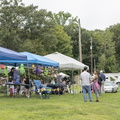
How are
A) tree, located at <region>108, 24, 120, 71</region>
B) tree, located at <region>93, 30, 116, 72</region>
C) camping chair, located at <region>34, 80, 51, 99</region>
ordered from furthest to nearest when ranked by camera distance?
tree, located at <region>108, 24, 120, 71</region> → tree, located at <region>93, 30, 116, 72</region> → camping chair, located at <region>34, 80, 51, 99</region>

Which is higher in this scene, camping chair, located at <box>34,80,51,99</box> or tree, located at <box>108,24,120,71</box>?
tree, located at <box>108,24,120,71</box>

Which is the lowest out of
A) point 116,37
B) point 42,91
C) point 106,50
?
point 42,91

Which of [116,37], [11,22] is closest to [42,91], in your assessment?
[11,22]

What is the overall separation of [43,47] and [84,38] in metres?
25.0

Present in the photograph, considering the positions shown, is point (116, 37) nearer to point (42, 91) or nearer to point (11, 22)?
point (11, 22)

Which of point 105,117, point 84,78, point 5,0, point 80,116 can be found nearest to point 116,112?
point 105,117

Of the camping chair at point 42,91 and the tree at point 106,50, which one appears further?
the tree at point 106,50

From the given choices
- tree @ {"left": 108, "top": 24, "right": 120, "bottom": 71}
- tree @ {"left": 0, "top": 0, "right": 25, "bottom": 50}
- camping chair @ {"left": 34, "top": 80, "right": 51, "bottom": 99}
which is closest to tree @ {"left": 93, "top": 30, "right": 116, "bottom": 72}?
tree @ {"left": 108, "top": 24, "right": 120, "bottom": 71}

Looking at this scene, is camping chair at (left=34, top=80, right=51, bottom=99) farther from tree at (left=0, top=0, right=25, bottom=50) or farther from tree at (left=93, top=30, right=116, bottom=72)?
tree at (left=93, top=30, right=116, bottom=72)

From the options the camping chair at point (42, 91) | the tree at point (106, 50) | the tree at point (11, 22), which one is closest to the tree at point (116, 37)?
the tree at point (106, 50)

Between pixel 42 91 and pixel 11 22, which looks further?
pixel 11 22

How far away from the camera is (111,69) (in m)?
66.9

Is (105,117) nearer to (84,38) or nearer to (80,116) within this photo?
(80,116)

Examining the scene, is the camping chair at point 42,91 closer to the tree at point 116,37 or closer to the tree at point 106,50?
the tree at point 106,50
